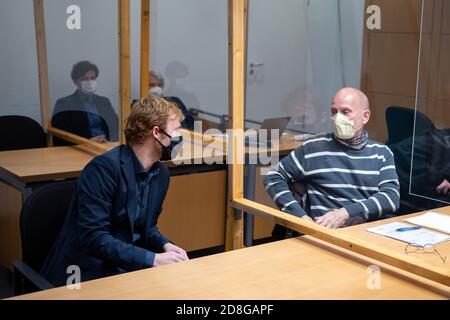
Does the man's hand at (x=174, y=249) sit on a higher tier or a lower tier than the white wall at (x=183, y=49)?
Answer: lower

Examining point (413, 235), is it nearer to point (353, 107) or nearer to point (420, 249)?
point (420, 249)

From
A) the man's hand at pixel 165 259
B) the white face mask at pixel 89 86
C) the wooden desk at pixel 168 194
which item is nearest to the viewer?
the man's hand at pixel 165 259

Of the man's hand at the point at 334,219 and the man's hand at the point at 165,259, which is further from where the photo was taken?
the man's hand at the point at 334,219

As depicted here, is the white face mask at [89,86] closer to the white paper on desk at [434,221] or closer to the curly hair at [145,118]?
the curly hair at [145,118]

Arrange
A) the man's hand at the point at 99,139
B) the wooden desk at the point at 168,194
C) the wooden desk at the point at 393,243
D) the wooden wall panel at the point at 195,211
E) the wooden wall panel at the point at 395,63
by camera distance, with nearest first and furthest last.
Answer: the wooden desk at the point at 393,243
the wooden wall panel at the point at 395,63
the wooden desk at the point at 168,194
the wooden wall panel at the point at 195,211
the man's hand at the point at 99,139

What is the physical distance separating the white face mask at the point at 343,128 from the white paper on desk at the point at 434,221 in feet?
1.36

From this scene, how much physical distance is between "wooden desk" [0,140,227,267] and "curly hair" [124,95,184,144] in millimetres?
1084

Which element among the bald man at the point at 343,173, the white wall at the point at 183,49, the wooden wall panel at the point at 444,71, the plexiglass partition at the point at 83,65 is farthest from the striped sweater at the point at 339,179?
the plexiglass partition at the point at 83,65

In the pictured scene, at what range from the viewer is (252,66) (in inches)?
216

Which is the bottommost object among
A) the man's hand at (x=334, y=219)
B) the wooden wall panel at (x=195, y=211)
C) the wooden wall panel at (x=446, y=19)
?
the wooden wall panel at (x=195, y=211)

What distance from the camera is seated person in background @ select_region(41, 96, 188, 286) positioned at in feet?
6.84

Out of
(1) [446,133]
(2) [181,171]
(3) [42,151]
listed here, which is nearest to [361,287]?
(1) [446,133]

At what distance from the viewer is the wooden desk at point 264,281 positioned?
1675mm
